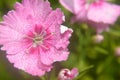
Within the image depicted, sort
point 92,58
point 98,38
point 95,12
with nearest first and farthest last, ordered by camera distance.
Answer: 1. point 95,12
2. point 98,38
3. point 92,58

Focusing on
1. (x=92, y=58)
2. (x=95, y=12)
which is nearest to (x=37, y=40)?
(x=95, y=12)

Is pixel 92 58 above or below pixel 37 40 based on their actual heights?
above

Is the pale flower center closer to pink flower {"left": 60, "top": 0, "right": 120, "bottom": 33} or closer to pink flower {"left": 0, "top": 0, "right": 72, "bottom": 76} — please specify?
pink flower {"left": 0, "top": 0, "right": 72, "bottom": 76}

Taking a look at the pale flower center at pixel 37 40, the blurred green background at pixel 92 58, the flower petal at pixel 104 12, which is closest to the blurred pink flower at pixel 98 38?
the blurred green background at pixel 92 58

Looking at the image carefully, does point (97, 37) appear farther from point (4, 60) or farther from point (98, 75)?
point (4, 60)

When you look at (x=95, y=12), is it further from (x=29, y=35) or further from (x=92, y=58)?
(x=29, y=35)

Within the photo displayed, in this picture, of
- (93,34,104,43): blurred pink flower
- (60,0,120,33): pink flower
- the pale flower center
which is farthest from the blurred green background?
the pale flower center

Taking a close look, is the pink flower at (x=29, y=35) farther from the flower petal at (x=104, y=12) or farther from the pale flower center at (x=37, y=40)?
the flower petal at (x=104, y=12)
